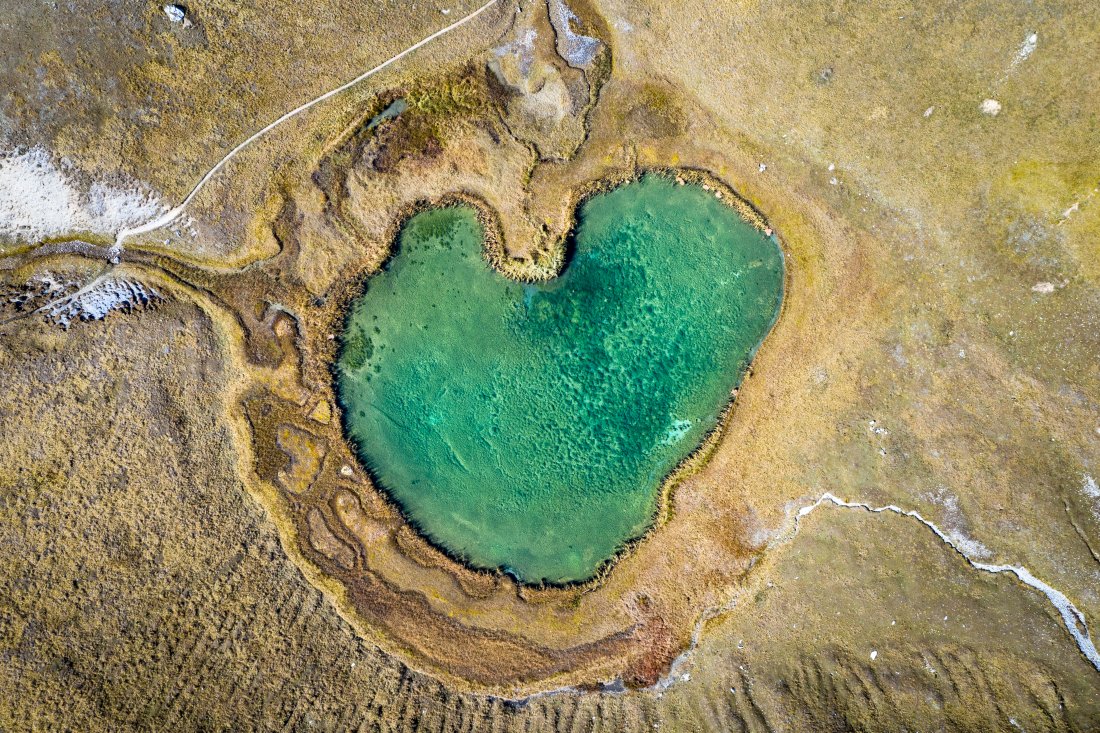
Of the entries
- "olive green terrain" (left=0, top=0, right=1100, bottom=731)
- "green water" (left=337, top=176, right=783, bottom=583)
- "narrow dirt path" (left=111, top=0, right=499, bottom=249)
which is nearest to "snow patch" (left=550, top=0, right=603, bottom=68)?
"olive green terrain" (left=0, top=0, right=1100, bottom=731)

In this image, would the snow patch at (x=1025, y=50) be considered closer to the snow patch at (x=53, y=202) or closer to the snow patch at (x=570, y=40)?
the snow patch at (x=570, y=40)

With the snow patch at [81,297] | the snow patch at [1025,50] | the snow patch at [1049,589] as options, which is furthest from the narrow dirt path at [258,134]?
the snow patch at [1049,589]

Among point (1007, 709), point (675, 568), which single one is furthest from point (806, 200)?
point (1007, 709)

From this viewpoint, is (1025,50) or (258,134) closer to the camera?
(1025,50)

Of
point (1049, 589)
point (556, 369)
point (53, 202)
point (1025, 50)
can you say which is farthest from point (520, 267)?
point (1049, 589)

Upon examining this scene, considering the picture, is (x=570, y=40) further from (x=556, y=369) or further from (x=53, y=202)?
(x=53, y=202)

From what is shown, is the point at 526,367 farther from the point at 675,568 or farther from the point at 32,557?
the point at 32,557
